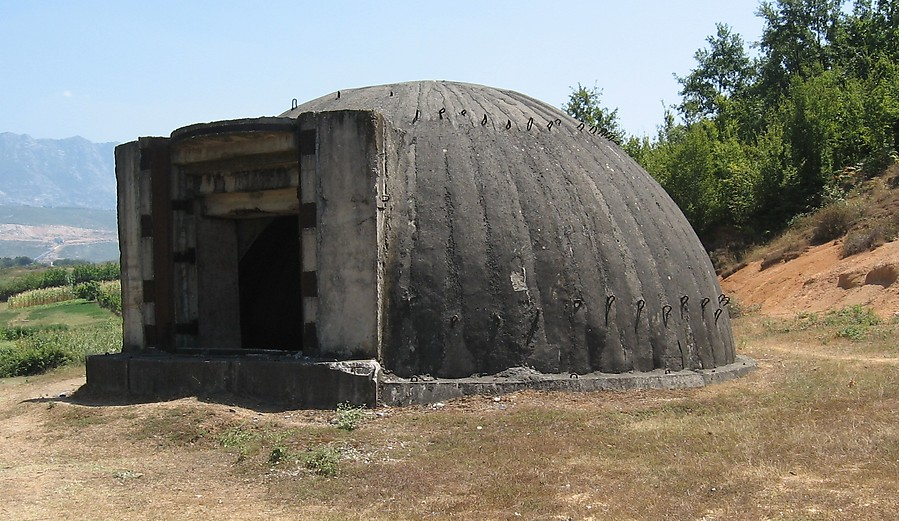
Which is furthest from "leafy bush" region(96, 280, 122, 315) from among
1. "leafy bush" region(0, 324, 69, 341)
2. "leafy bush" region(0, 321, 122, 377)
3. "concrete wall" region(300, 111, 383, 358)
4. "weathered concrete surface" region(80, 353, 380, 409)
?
"concrete wall" region(300, 111, 383, 358)

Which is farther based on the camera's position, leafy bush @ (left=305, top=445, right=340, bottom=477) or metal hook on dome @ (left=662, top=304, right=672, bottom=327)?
metal hook on dome @ (left=662, top=304, right=672, bottom=327)

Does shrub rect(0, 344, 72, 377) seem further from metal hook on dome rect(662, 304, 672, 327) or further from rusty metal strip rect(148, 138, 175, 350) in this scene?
metal hook on dome rect(662, 304, 672, 327)

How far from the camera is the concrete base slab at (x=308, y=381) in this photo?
364 inches

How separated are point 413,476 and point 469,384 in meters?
2.79

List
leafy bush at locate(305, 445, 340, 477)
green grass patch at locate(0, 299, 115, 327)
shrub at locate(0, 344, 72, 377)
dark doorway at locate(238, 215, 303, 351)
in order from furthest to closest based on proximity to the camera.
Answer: green grass patch at locate(0, 299, 115, 327) → shrub at locate(0, 344, 72, 377) → dark doorway at locate(238, 215, 303, 351) → leafy bush at locate(305, 445, 340, 477)

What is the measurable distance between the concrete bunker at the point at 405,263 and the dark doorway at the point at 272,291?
0.03 m

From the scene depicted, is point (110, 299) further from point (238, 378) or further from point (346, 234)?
point (346, 234)

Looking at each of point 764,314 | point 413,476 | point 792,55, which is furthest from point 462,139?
point 792,55

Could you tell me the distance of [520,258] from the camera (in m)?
10.1

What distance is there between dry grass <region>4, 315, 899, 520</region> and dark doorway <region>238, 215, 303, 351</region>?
3048mm

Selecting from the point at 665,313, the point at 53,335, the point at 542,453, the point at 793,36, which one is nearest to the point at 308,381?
the point at 542,453

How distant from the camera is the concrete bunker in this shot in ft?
31.6

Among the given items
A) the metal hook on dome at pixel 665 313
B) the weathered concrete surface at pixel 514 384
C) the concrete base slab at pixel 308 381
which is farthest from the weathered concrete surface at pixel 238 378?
the metal hook on dome at pixel 665 313

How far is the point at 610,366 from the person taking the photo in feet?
33.4
